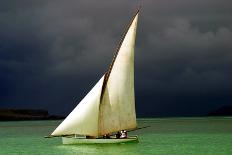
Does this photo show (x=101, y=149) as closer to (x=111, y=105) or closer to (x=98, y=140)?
(x=98, y=140)

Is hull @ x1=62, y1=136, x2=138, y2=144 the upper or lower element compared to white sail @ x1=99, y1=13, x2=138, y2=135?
lower

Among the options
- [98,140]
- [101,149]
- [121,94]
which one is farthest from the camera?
[101,149]

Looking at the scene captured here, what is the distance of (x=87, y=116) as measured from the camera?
2013 inches

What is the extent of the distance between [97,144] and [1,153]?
40.4 ft

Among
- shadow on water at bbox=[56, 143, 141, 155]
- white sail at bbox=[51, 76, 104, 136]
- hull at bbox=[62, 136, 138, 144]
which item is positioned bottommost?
shadow on water at bbox=[56, 143, 141, 155]

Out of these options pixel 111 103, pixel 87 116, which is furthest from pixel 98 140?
pixel 111 103

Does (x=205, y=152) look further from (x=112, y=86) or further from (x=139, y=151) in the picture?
(x=112, y=86)

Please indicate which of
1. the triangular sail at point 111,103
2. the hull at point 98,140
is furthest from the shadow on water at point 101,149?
the triangular sail at point 111,103

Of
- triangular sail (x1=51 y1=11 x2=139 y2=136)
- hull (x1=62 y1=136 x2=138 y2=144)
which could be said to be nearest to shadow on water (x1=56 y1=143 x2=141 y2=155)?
hull (x1=62 y1=136 x2=138 y2=144)

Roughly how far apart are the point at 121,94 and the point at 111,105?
1620 mm

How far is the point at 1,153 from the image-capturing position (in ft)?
192

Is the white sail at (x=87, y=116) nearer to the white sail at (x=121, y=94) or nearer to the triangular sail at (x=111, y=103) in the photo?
the triangular sail at (x=111, y=103)

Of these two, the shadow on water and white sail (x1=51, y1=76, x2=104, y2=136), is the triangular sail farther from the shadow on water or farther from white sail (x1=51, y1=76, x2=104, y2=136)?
the shadow on water

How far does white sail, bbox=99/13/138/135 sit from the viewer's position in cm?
5056
